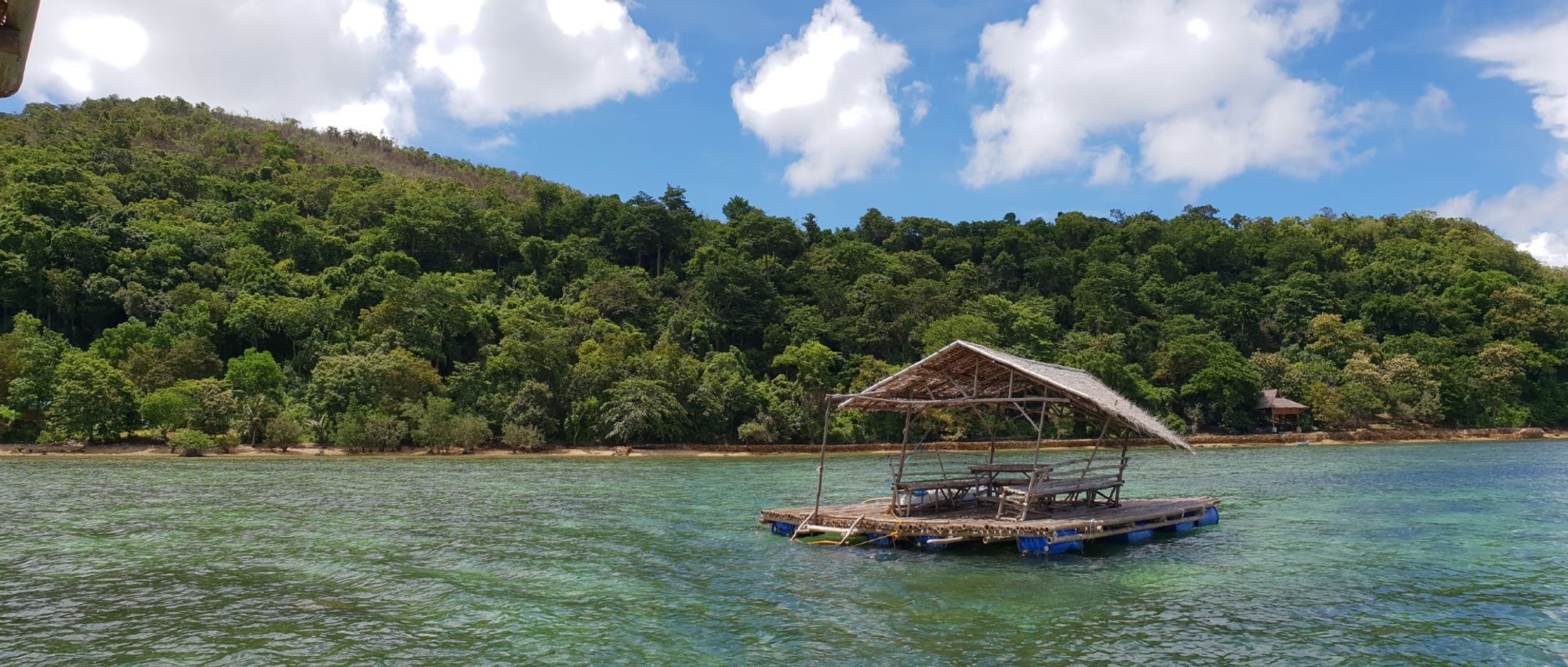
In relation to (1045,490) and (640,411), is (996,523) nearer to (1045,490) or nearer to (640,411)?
(1045,490)

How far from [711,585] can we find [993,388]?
27.1 ft

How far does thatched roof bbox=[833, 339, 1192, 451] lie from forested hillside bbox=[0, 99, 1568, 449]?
31.4 metres

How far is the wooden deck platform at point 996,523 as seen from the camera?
55.2ft

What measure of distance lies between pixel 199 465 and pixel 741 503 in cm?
2676

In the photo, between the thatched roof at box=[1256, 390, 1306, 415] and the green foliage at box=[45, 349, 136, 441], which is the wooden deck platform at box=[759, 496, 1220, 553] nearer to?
the green foliage at box=[45, 349, 136, 441]

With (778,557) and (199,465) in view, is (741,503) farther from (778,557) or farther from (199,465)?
(199,465)

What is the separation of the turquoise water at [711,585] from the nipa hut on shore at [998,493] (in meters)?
0.57

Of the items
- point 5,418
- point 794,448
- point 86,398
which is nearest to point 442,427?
point 86,398

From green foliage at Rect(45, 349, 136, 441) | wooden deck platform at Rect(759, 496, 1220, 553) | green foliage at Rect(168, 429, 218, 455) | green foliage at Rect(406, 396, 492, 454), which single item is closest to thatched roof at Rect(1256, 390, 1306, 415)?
wooden deck platform at Rect(759, 496, 1220, 553)

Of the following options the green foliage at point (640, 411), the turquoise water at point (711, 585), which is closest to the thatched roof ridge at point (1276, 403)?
the turquoise water at point (711, 585)

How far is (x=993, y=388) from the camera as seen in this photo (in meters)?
19.8

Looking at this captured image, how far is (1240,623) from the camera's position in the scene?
12.1 m

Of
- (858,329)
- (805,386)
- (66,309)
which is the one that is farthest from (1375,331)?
(66,309)

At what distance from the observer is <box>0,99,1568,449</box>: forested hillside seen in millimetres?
48969
